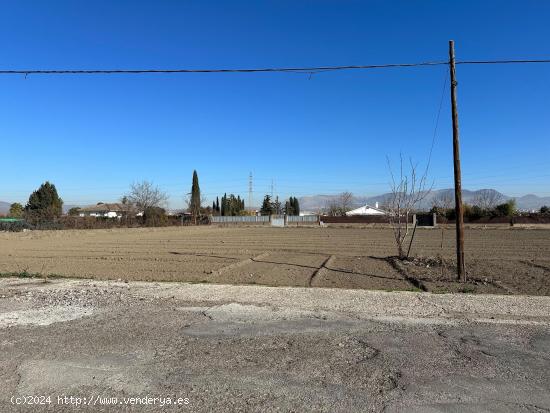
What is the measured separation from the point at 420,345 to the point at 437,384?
1.56 meters

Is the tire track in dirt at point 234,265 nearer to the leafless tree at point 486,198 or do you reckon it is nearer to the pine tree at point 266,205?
the pine tree at point 266,205

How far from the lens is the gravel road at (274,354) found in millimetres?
4723

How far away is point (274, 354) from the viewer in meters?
6.19

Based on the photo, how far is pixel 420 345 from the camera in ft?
21.7

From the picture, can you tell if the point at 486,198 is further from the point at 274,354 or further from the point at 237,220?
the point at 274,354

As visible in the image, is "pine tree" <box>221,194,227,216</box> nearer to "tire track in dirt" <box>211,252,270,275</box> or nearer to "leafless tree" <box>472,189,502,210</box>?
"leafless tree" <box>472,189,502,210</box>

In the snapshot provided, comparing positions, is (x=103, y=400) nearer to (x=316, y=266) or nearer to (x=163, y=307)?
(x=163, y=307)

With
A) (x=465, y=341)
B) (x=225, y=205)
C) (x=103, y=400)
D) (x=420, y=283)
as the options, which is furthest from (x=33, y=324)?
(x=225, y=205)

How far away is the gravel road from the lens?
4.72 m

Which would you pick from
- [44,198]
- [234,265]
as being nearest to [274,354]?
[234,265]

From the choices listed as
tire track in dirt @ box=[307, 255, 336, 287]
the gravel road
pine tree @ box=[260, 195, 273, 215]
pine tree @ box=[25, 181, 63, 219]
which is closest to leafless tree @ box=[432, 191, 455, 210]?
pine tree @ box=[260, 195, 273, 215]

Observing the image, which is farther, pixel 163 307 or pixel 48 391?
pixel 163 307

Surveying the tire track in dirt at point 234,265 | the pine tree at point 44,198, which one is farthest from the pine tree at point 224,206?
the tire track in dirt at point 234,265

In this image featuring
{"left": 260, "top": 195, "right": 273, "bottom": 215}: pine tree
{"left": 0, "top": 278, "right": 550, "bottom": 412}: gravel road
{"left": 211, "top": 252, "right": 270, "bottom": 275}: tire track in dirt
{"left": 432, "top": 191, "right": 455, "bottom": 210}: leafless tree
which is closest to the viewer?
{"left": 0, "top": 278, "right": 550, "bottom": 412}: gravel road
